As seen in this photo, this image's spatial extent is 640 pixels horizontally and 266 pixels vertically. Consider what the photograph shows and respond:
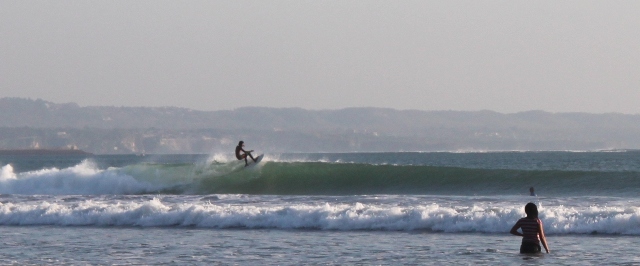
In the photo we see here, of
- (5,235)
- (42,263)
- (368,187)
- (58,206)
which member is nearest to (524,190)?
(368,187)

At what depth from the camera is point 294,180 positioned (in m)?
30.3

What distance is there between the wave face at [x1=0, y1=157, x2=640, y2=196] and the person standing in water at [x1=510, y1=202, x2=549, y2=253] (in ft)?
47.2

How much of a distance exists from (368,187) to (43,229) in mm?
13790

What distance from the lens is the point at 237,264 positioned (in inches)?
497

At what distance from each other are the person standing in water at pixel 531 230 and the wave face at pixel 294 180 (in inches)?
567

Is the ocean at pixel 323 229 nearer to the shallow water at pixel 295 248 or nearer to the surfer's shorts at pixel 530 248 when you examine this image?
the shallow water at pixel 295 248

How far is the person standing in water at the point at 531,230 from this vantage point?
12.9m

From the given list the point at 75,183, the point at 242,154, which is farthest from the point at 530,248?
the point at 75,183

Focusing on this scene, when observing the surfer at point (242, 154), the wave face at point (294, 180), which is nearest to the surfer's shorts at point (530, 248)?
the wave face at point (294, 180)

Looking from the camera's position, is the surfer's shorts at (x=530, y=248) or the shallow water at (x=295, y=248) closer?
the shallow water at (x=295, y=248)

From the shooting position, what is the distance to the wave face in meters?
28.5

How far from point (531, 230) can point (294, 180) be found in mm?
17807

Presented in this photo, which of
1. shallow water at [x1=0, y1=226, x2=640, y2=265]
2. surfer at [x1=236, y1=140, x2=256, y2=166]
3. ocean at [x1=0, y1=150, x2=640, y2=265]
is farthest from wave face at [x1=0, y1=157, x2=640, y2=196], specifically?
shallow water at [x1=0, y1=226, x2=640, y2=265]

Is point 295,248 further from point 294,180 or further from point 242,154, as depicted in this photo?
point 294,180
